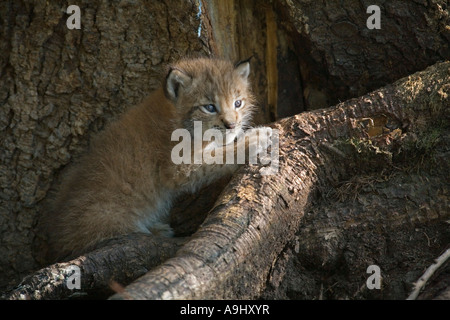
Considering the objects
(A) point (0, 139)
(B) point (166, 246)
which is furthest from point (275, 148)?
(A) point (0, 139)

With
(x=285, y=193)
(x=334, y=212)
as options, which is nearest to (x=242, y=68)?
(x=285, y=193)

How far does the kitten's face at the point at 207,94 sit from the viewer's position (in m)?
3.92

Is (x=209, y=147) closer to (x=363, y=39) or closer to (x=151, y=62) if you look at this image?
(x=151, y=62)

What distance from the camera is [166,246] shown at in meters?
3.48

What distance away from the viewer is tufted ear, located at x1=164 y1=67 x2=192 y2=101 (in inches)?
150

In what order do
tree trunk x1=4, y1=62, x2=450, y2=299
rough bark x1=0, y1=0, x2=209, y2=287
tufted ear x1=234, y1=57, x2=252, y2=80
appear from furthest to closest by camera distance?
1. tufted ear x1=234, y1=57, x2=252, y2=80
2. rough bark x1=0, y1=0, x2=209, y2=287
3. tree trunk x1=4, y1=62, x2=450, y2=299

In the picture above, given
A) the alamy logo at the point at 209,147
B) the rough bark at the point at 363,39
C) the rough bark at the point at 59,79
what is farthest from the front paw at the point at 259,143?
the rough bark at the point at 59,79

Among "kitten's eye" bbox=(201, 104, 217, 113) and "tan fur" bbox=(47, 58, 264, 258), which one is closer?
"tan fur" bbox=(47, 58, 264, 258)

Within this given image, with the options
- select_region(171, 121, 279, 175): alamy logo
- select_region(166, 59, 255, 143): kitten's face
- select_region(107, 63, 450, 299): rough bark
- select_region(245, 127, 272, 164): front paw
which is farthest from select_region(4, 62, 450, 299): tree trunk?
select_region(166, 59, 255, 143): kitten's face

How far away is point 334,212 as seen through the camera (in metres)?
3.31

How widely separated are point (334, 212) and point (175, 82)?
161 cm

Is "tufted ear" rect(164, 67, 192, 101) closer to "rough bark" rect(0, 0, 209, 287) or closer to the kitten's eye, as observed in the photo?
the kitten's eye

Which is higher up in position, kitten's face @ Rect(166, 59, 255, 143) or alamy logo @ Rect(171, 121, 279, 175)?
kitten's face @ Rect(166, 59, 255, 143)
